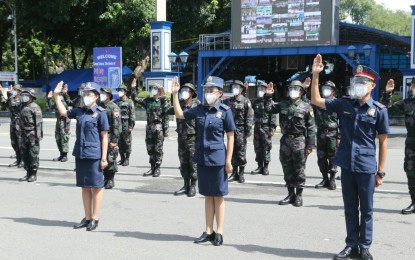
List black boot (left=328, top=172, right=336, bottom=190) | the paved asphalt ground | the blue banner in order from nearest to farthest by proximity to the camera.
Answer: the paved asphalt ground
black boot (left=328, top=172, right=336, bottom=190)
the blue banner

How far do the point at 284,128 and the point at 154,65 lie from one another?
21.4 metres

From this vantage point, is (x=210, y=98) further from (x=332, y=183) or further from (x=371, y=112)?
(x=332, y=183)

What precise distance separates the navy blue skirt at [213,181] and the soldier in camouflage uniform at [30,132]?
5412 mm

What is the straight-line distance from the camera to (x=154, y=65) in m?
29.5

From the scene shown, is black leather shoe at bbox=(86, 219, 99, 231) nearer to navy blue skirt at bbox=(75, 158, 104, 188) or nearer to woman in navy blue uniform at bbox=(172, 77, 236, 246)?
navy blue skirt at bbox=(75, 158, 104, 188)

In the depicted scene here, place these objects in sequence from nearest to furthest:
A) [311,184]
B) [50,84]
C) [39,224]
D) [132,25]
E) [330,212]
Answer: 1. [39,224]
2. [330,212]
3. [311,184]
4. [132,25]
5. [50,84]

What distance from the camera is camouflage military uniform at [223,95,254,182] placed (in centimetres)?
1073

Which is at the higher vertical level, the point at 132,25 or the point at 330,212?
the point at 132,25

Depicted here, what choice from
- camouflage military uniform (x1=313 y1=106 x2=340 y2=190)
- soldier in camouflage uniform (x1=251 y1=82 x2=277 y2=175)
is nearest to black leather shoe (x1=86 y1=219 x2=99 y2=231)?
camouflage military uniform (x1=313 y1=106 x2=340 y2=190)

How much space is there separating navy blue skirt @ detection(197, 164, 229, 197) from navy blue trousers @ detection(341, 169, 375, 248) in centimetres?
132

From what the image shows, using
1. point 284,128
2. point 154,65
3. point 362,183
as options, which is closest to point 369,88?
point 362,183

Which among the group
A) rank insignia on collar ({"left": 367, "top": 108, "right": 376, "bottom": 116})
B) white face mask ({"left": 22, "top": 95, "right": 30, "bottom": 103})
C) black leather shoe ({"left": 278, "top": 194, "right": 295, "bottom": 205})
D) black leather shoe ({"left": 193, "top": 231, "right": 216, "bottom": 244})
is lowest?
black leather shoe ({"left": 278, "top": 194, "right": 295, "bottom": 205})

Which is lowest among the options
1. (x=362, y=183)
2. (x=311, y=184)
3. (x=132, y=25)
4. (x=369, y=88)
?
(x=311, y=184)

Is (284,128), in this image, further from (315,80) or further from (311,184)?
(315,80)
